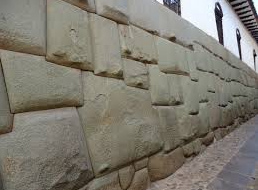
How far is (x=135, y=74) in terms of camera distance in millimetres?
1955

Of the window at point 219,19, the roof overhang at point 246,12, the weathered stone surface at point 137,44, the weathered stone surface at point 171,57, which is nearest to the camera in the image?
the weathered stone surface at point 137,44

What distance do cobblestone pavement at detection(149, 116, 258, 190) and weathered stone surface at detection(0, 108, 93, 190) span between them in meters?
0.76

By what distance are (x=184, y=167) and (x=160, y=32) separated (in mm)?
1151

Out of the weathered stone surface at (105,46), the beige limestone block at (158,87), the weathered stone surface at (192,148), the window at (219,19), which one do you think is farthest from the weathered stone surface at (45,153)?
the window at (219,19)

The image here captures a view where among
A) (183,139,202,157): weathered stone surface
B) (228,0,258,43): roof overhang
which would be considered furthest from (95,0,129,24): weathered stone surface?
(228,0,258,43): roof overhang

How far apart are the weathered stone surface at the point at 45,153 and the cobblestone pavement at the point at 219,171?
30.0 inches

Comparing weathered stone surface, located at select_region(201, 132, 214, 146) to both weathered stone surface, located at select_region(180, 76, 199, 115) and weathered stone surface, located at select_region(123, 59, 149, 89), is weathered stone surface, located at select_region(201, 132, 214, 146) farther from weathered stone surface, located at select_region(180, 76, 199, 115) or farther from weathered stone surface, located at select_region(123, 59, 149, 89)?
weathered stone surface, located at select_region(123, 59, 149, 89)

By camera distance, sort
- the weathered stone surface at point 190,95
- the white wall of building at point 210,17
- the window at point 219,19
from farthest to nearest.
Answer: the window at point 219,19 < the white wall of building at point 210,17 < the weathered stone surface at point 190,95

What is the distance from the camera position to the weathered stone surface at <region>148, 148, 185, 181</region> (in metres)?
2.02

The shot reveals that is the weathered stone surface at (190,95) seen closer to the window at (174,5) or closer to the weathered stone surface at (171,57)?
the weathered stone surface at (171,57)

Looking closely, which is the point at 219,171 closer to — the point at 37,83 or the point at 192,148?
the point at 192,148

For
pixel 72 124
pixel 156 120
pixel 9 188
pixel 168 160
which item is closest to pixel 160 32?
pixel 156 120

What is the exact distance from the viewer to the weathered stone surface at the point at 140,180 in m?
1.79

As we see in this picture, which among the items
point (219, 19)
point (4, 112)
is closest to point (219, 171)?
point (4, 112)
